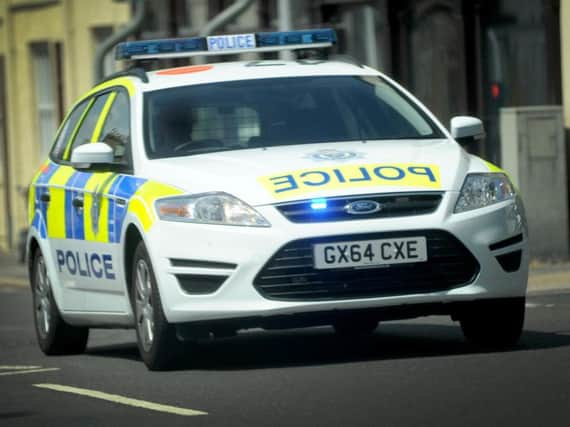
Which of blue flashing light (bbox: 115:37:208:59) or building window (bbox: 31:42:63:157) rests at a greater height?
blue flashing light (bbox: 115:37:208:59)

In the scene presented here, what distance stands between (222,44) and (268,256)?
2.72 m

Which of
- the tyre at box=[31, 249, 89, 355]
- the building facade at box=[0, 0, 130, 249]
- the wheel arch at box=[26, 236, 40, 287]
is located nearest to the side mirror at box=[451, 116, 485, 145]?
the tyre at box=[31, 249, 89, 355]

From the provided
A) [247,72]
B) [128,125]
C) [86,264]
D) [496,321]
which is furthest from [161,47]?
[496,321]

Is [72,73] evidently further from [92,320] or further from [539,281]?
[92,320]

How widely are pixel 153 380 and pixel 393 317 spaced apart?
47.7 inches

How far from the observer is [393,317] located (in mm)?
9641

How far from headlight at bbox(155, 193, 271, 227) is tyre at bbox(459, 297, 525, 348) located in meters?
1.24

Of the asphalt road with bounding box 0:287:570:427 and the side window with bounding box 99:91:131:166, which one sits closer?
the asphalt road with bounding box 0:287:570:427

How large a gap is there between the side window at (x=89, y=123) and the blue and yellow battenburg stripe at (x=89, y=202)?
19 centimetres

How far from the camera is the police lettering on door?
34.8 feet

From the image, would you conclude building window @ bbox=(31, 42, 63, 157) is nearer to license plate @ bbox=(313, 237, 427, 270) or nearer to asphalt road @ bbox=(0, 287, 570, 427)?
asphalt road @ bbox=(0, 287, 570, 427)

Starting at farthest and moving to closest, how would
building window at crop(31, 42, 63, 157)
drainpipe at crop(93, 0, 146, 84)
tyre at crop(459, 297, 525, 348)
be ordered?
building window at crop(31, 42, 63, 157)
drainpipe at crop(93, 0, 146, 84)
tyre at crop(459, 297, 525, 348)

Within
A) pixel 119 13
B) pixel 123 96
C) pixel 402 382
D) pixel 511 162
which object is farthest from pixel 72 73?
pixel 402 382

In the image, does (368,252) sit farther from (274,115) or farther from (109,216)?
(109,216)
